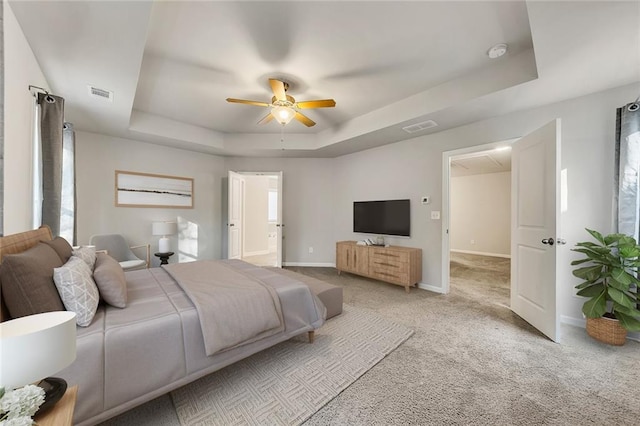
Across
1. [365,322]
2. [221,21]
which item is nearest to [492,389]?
[365,322]

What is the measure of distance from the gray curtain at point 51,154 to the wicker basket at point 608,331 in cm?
513

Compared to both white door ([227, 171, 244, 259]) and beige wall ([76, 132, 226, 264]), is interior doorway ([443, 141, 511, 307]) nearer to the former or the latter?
white door ([227, 171, 244, 259])

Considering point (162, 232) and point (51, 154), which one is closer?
point (51, 154)

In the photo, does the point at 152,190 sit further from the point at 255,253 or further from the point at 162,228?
the point at 255,253

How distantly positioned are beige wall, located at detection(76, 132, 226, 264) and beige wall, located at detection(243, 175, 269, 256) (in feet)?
5.34

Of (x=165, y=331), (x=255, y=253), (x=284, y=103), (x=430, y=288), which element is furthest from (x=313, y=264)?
(x=165, y=331)

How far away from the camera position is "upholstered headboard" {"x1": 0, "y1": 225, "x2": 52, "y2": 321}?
1304mm

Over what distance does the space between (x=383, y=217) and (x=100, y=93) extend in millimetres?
4161

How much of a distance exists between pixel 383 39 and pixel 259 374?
2.93 meters

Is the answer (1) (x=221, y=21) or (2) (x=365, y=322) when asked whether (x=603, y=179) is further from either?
(1) (x=221, y=21)

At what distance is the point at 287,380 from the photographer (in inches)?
69.3

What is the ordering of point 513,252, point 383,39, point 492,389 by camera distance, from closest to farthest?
point 492,389 < point 383,39 < point 513,252

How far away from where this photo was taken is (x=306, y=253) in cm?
551

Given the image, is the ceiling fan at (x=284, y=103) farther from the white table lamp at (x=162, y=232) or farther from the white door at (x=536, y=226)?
the white table lamp at (x=162, y=232)
